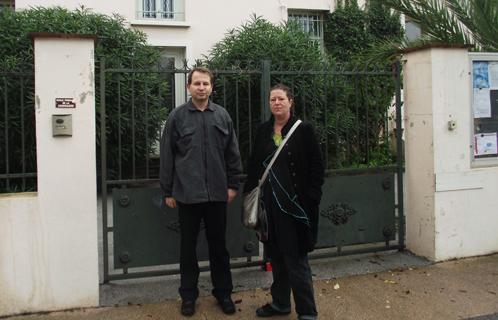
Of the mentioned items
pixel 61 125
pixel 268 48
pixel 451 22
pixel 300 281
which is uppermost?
pixel 451 22

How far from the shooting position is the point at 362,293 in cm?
454

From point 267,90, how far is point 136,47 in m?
3.59

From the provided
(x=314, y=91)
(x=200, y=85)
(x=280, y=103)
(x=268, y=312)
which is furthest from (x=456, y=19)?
(x=268, y=312)

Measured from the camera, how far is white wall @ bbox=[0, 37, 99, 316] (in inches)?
160

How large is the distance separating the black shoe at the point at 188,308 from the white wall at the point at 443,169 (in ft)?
8.51

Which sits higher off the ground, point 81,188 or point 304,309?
point 81,188

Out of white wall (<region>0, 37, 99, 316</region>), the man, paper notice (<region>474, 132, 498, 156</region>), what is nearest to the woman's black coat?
the man

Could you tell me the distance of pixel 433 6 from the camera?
23.5 ft

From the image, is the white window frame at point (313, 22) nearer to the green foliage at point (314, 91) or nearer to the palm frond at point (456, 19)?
the green foliage at point (314, 91)

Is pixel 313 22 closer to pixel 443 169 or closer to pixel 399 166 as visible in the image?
pixel 399 166

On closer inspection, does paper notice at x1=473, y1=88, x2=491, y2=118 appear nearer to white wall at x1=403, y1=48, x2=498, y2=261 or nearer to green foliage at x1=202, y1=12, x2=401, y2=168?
white wall at x1=403, y1=48, x2=498, y2=261

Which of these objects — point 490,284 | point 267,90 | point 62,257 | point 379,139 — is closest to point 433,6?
point 379,139

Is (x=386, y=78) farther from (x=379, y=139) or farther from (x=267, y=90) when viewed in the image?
(x=267, y=90)

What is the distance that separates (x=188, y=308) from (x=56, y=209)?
130 cm
